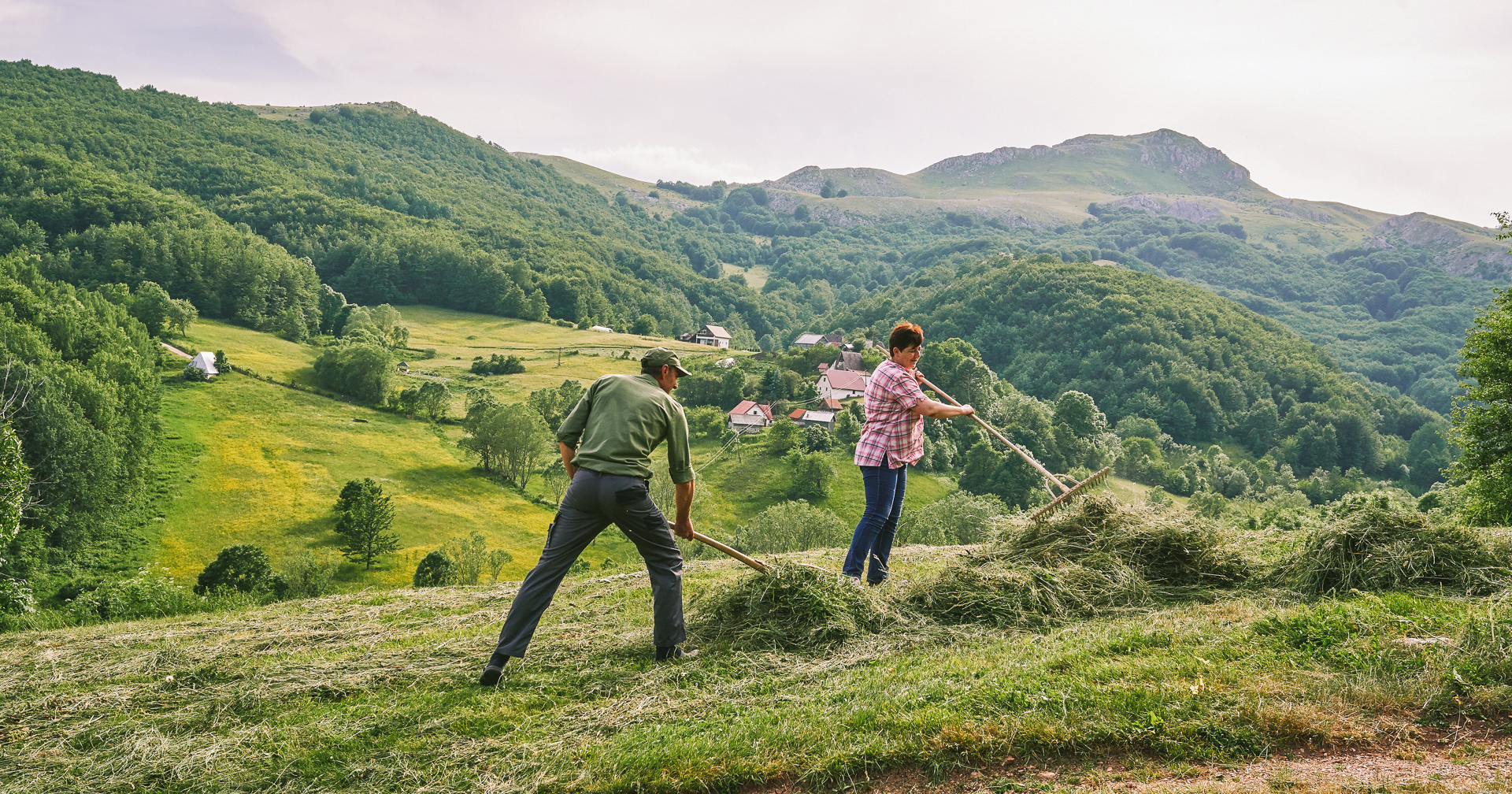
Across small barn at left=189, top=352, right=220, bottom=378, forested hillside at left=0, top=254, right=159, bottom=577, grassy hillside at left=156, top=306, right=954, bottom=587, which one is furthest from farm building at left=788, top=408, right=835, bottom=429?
small barn at left=189, top=352, right=220, bottom=378

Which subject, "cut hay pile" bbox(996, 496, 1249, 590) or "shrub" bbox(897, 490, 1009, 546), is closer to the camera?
"cut hay pile" bbox(996, 496, 1249, 590)

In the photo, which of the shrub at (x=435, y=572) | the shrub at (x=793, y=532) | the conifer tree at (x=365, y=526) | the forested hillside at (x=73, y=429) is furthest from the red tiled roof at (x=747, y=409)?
the forested hillside at (x=73, y=429)

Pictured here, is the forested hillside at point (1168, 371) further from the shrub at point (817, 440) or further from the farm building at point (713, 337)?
the farm building at point (713, 337)

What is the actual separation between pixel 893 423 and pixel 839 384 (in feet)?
278

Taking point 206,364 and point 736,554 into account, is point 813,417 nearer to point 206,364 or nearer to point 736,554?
point 206,364

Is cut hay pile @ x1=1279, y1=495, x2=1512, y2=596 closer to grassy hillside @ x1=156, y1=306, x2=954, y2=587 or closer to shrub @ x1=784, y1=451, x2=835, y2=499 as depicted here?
grassy hillside @ x1=156, y1=306, x2=954, y2=587

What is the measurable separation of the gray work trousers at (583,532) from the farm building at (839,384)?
270 ft

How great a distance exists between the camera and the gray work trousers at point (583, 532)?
18.6 ft

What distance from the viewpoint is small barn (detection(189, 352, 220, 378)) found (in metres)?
66.2

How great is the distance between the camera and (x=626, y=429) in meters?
5.73

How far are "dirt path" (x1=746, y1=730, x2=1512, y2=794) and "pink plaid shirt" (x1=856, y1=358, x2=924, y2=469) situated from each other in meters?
3.79

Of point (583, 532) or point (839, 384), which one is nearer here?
point (583, 532)

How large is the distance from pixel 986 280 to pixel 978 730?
156 metres

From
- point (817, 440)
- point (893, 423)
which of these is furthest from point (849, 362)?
point (893, 423)
